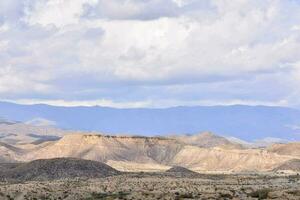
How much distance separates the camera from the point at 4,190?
75125 millimetres

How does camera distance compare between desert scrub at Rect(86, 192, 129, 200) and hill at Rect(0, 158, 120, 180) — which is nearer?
desert scrub at Rect(86, 192, 129, 200)

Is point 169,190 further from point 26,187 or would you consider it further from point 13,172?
point 13,172

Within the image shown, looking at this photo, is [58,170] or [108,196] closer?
[108,196]

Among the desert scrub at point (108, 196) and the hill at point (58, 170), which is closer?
the desert scrub at point (108, 196)

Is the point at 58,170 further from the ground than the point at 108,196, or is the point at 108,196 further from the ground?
the point at 58,170

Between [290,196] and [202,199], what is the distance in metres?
7.72

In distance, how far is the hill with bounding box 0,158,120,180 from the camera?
122062mm

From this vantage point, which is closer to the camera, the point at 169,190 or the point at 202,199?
the point at 202,199

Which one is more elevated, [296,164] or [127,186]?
[296,164]

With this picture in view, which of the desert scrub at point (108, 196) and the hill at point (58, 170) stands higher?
the hill at point (58, 170)

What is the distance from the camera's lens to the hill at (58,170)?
122m

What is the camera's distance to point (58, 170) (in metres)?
126

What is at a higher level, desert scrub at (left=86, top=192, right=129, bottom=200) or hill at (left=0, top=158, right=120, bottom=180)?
hill at (left=0, top=158, right=120, bottom=180)

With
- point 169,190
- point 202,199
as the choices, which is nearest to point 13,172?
point 169,190
